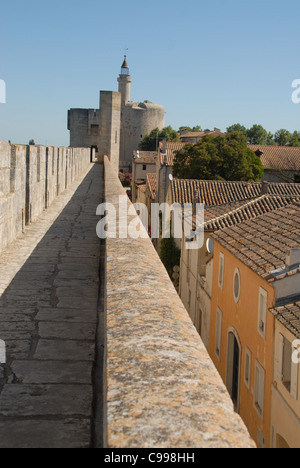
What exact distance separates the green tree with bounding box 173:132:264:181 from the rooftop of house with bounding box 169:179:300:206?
8.12 metres

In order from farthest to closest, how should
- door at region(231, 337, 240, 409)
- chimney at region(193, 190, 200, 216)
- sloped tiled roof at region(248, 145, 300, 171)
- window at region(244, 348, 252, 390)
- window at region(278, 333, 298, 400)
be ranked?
sloped tiled roof at region(248, 145, 300, 171), chimney at region(193, 190, 200, 216), door at region(231, 337, 240, 409), window at region(244, 348, 252, 390), window at region(278, 333, 298, 400)

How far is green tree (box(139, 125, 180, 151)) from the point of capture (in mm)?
66250

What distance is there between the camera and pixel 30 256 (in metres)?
5.61

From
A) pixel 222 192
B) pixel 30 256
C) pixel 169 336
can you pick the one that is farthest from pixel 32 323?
pixel 222 192

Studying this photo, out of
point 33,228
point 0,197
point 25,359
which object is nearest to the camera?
point 25,359

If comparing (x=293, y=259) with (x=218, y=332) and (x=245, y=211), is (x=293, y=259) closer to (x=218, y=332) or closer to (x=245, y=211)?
(x=218, y=332)

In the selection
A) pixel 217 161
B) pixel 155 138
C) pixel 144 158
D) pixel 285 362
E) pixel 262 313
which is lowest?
pixel 285 362

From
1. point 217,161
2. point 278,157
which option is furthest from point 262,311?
point 278,157

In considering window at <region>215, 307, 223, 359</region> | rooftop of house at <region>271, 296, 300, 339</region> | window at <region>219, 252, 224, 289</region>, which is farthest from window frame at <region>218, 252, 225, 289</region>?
rooftop of house at <region>271, 296, 300, 339</region>

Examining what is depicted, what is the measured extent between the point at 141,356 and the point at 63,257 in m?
3.95

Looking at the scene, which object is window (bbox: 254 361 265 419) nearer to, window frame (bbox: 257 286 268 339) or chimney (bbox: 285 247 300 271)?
window frame (bbox: 257 286 268 339)

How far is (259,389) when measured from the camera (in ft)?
37.8

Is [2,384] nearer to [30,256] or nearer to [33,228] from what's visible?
[30,256]

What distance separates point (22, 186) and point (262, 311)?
7.01 m
